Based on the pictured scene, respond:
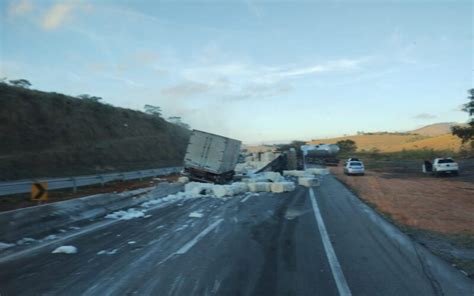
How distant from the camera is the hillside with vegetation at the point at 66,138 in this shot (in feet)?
98.0

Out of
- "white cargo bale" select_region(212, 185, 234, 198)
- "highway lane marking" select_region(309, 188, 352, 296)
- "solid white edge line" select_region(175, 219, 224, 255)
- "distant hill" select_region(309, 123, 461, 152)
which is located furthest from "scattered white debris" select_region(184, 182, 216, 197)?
"distant hill" select_region(309, 123, 461, 152)

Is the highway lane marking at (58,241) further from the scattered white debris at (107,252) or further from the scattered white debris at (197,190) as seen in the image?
the scattered white debris at (197,190)

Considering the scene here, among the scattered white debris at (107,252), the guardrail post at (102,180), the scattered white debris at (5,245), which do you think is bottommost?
the scattered white debris at (5,245)

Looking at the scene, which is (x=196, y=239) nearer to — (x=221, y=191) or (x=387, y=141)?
(x=221, y=191)

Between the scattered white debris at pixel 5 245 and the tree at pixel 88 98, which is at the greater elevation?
the tree at pixel 88 98

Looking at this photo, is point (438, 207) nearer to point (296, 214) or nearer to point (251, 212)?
point (296, 214)

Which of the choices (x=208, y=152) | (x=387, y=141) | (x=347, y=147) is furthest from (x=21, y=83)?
(x=387, y=141)

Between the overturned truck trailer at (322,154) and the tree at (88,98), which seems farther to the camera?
the overturned truck trailer at (322,154)

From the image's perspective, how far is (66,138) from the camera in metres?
37.1

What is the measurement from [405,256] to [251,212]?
7384 millimetres

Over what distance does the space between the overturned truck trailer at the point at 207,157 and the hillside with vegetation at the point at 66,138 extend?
8.86 meters

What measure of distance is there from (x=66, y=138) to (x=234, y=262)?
1296 inches

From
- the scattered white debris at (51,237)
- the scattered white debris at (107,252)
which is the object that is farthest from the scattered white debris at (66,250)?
the scattered white debris at (51,237)

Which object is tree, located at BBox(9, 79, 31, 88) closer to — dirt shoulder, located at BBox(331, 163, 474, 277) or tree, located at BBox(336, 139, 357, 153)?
dirt shoulder, located at BBox(331, 163, 474, 277)
